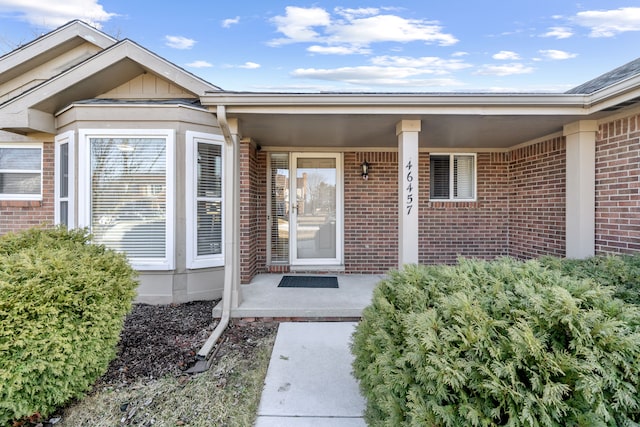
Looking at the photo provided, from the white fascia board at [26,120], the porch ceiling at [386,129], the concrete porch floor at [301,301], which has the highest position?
the white fascia board at [26,120]

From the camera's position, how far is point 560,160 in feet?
15.9

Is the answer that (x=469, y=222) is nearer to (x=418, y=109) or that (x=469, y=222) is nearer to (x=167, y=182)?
(x=418, y=109)

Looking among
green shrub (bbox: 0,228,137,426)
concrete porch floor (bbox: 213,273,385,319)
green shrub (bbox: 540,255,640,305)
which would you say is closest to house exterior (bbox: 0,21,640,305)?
concrete porch floor (bbox: 213,273,385,319)

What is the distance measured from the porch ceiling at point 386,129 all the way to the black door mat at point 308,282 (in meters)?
2.46

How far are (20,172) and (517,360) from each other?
7542 mm

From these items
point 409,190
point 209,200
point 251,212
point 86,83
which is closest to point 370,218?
point 251,212

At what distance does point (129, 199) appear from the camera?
15.9ft

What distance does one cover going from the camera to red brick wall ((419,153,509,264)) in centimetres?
627

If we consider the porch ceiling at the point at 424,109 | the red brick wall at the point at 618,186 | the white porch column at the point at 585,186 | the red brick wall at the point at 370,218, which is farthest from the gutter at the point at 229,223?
the red brick wall at the point at 618,186

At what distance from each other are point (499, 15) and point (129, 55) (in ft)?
28.8

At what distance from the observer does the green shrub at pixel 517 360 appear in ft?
4.09

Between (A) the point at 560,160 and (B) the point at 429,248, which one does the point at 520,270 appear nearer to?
(A) the point at 560,160

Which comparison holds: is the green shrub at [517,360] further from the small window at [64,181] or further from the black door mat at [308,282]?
the small window at [64,181]

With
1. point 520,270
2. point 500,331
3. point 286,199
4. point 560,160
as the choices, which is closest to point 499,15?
point 560,160
